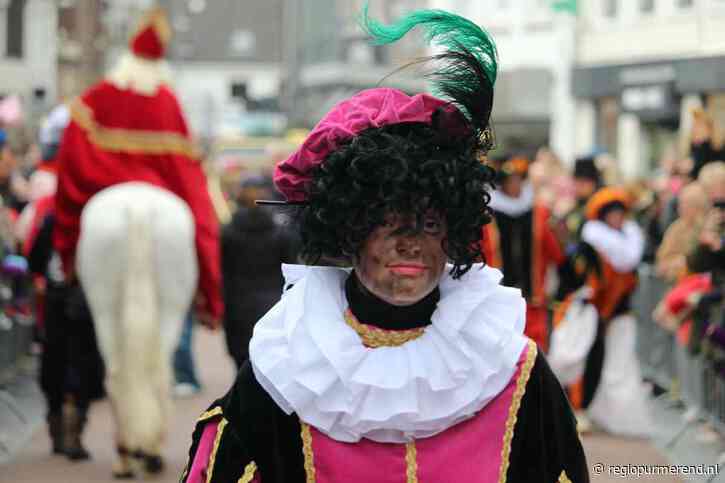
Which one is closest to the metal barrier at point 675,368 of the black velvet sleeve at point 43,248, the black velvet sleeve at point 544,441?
the black velvet sleeve at point 43,248

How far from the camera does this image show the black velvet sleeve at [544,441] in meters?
3.20

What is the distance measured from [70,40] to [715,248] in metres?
36.0

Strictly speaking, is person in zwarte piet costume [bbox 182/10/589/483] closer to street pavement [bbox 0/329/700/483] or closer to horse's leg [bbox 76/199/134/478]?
street pavement [bbox 0/329/700/483]

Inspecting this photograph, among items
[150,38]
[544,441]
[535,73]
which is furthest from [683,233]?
[535,73]

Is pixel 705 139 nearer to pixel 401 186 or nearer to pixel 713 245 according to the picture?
pixel 713 245

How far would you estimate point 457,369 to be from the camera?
317cm

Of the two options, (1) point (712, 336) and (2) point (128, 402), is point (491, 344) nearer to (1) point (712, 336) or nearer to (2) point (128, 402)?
(2) point (128, 402)

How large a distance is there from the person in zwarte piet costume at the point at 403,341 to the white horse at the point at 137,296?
192 inches

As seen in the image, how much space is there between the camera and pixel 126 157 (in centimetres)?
864

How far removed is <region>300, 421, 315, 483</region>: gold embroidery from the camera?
3.18 meters

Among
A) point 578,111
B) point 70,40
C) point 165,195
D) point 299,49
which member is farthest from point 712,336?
point 299,49

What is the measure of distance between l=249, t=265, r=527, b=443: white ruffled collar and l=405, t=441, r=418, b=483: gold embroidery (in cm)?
2

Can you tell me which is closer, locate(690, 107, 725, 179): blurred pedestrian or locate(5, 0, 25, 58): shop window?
locate(690, 107, 725, 179): blurred pedestrian

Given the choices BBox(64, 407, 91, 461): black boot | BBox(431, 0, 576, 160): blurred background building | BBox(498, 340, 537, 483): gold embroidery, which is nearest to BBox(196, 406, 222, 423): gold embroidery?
BBox(498, 340, 537, 483): gold embroidery
